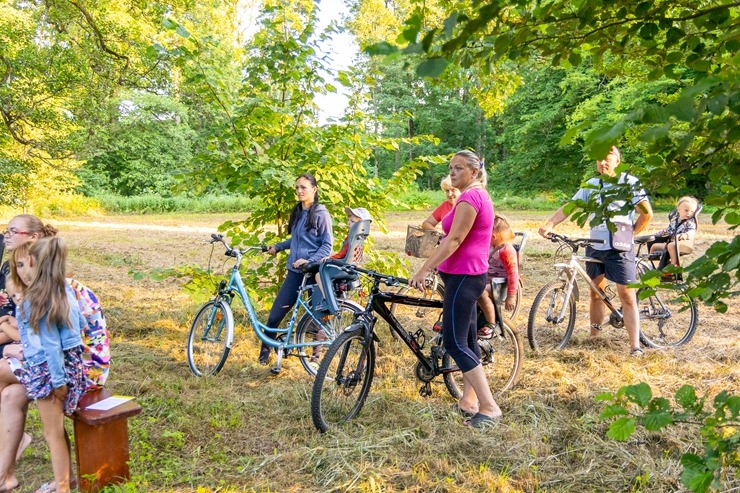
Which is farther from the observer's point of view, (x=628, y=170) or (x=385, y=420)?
(x=385, y=420)

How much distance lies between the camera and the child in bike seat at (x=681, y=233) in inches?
251

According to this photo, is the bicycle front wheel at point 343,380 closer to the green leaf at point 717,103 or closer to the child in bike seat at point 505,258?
the child in bike seat at point 505,258

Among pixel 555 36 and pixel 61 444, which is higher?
pixel 555 36

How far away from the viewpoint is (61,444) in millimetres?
3234

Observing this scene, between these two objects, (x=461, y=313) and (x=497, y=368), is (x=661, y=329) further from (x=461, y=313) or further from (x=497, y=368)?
(x=461, y=313)

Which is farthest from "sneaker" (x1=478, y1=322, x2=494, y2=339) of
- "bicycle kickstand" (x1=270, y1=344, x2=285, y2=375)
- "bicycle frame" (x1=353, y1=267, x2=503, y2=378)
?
"bicycle kickstand" (x1=270, y1=344, x2=285, y2=375)

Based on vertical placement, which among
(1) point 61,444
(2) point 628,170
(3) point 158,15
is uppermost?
(3) point 158,15

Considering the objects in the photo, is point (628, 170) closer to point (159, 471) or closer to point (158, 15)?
point (159, 471)

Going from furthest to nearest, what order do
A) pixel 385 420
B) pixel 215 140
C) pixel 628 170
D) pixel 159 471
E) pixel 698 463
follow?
pixel 215 140 → pixel 385 420 → pixel 159 471 → pixel 628 170 → pixel 698 463

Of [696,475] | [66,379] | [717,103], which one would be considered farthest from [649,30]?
[66,379]

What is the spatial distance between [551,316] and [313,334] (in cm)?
243

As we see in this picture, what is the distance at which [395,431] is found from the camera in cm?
402

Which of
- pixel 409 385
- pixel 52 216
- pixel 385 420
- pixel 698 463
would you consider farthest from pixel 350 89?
pixel 52 216

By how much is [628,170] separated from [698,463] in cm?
86
